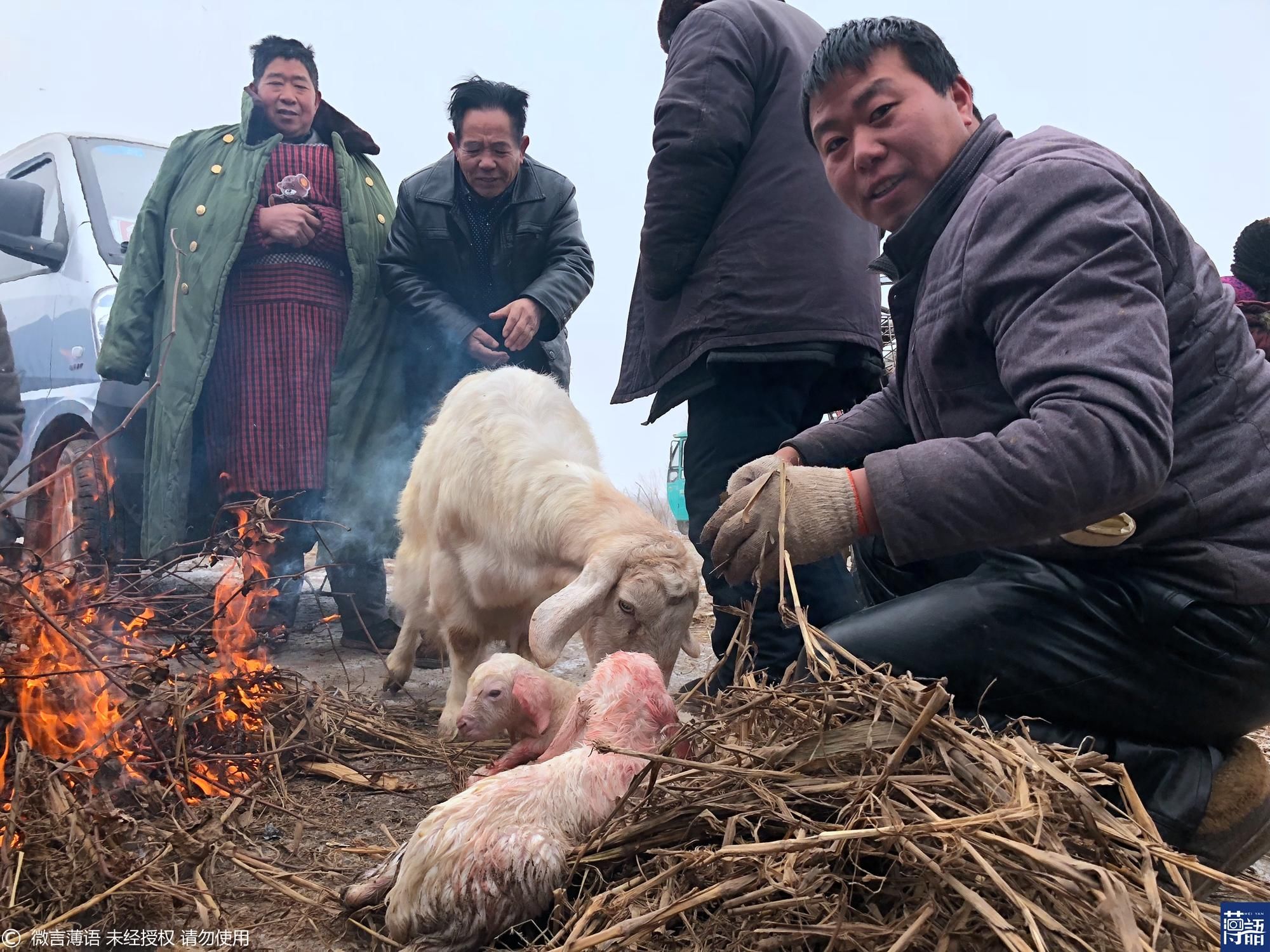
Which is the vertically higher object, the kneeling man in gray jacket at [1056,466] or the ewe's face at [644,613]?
the kneeling man in gray jacket at [1056,466]

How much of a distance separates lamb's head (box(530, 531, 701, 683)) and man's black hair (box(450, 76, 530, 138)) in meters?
3.00

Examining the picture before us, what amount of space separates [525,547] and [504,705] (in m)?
1.22

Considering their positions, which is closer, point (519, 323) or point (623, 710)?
point (623, 710)

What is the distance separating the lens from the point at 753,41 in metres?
3.74

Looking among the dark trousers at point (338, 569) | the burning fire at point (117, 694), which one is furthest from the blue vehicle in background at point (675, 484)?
the burning fire at point (117, 694)

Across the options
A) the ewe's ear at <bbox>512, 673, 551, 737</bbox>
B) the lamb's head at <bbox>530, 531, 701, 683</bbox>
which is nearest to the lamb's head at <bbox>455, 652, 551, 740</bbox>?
the ewe's ear at <bbox>512, 673, 551, 737</bbox>

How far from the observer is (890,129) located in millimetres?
2449

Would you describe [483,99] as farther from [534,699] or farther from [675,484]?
[675,484]

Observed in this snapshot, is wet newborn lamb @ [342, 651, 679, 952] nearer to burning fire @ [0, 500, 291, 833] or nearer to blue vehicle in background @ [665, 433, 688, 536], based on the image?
burning fire @ [0, 500, 291, 833]

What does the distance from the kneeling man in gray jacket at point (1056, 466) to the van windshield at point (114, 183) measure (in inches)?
227

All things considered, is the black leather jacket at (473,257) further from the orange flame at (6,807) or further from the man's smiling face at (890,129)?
the orange flame at (6,807)

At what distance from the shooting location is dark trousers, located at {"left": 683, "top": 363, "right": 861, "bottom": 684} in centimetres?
370

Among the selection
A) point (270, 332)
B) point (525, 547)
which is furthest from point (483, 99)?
point (525, 547)

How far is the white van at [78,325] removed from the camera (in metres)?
6.11
